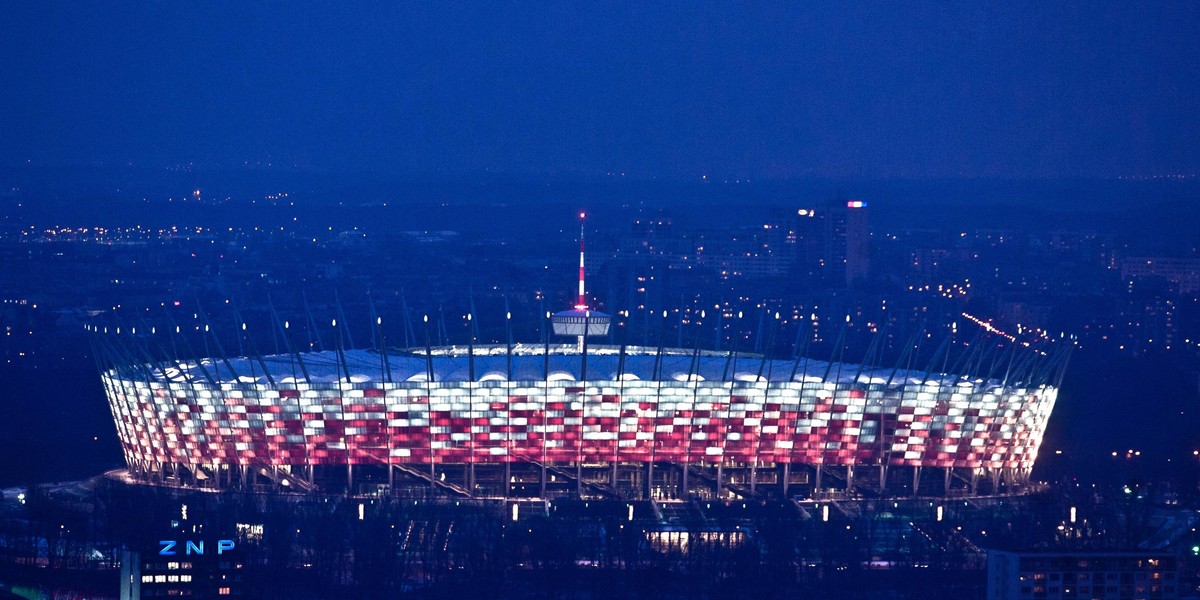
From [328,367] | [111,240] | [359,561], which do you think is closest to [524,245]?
[111,240]

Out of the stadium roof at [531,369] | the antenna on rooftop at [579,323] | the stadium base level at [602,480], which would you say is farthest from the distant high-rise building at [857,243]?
the stadium base level at [602,480]

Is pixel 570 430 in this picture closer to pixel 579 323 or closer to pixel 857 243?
pixel 579 323

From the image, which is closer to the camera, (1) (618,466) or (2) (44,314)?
(1) (618,466)

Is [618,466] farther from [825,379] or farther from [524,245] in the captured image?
[524,245]

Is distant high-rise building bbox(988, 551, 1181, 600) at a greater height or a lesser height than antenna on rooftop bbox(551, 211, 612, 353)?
lesser

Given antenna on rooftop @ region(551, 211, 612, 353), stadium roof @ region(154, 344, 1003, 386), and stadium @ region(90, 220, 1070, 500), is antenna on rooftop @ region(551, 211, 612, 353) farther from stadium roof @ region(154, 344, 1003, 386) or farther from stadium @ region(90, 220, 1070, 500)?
stadium @ region(90, 220, 1070, 500)

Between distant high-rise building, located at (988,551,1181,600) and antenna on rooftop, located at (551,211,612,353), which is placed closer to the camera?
distant high-rise building, located at (988,551,1181,600)

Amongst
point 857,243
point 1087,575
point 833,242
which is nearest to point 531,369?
point 1087,575

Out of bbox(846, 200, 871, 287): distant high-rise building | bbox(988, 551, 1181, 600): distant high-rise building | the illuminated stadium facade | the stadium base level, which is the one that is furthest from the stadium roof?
bbox(846, 200, 871, 287): distant high-rise building
